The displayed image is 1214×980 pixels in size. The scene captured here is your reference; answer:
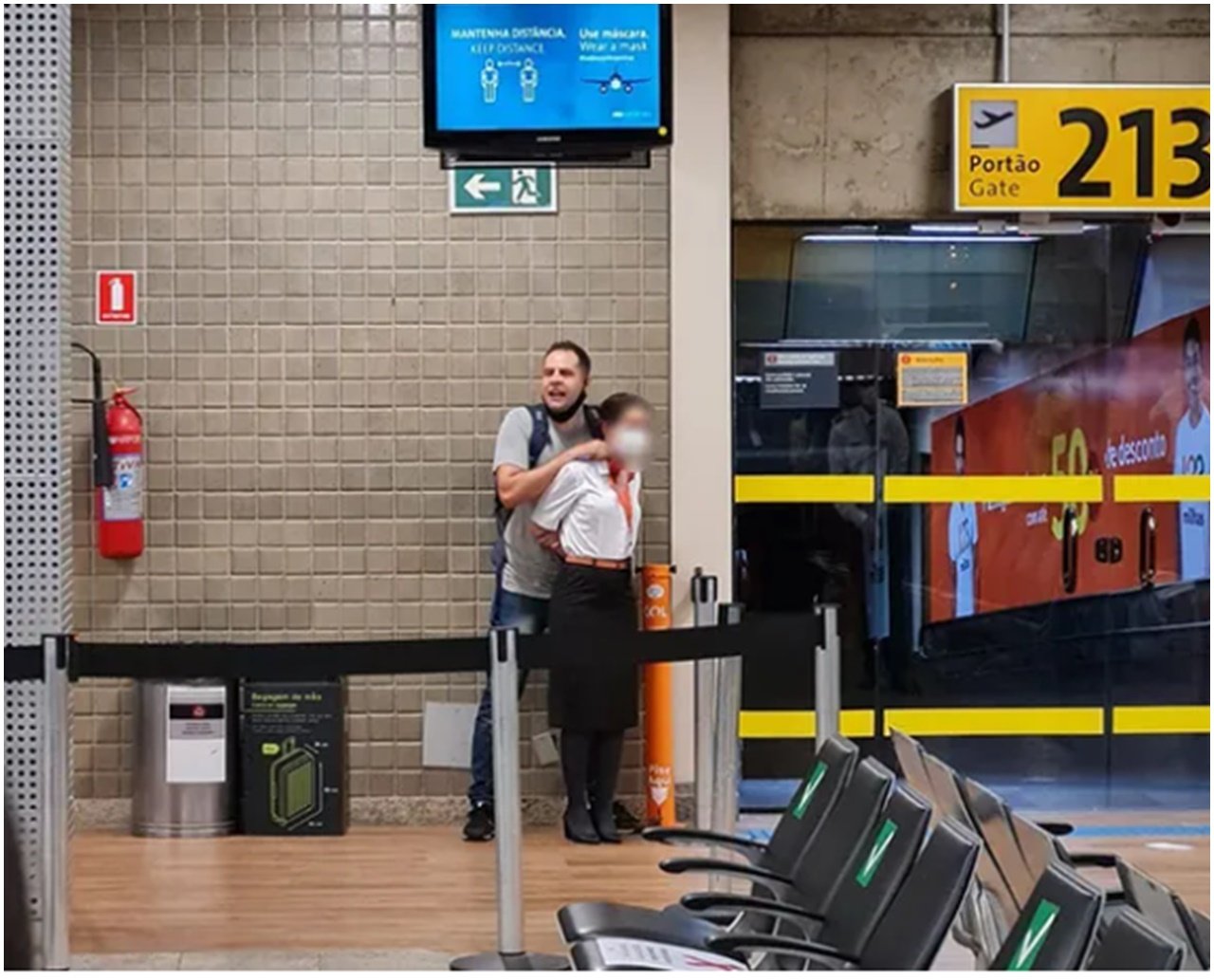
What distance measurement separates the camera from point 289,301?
290 inches

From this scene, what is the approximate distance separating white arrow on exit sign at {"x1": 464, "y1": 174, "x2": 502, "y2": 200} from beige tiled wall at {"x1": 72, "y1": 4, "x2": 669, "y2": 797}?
0.12 meters

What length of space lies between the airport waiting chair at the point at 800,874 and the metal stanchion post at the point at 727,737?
135cm

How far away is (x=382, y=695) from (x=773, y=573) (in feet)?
5.60

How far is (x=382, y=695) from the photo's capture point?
7406mm

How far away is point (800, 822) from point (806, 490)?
11.6 feet

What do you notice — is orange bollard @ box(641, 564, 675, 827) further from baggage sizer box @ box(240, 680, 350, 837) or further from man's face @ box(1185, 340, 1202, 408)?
man's face @ box(1185, 340, 1202, 408)

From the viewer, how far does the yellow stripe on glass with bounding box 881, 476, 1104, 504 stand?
25.2 ft

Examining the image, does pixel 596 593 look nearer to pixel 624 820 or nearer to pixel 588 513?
pixel 588 513

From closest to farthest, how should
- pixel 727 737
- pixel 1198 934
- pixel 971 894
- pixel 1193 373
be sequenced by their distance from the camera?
pixel 1198 934, pixel 971 894, pixel 727 737, pixel 1193 373

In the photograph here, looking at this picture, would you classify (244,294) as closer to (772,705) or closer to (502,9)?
(502,9)

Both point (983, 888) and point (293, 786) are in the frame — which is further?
point (293, 786)

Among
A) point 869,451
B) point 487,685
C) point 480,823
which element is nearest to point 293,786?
point 480,823

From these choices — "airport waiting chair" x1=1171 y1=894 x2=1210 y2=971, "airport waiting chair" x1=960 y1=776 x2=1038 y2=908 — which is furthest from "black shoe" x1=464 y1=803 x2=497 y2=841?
"airport waiting chair" x1=1171 y1=894 x2=1210 y2=971

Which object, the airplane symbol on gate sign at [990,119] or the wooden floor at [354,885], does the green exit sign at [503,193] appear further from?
the wooden floor at [354,885]
